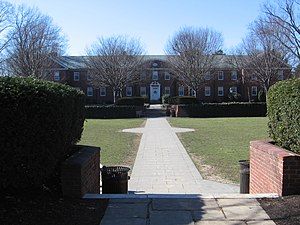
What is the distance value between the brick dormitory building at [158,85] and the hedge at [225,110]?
58.6 ft

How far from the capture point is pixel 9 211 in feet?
16.8

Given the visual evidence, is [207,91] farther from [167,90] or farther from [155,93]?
[155,93]

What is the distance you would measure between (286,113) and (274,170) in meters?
0.97

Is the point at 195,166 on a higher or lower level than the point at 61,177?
lower

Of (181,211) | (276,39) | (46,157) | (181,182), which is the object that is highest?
(276,39)

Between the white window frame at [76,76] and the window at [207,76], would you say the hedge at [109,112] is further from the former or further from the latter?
the white window frame at [76,76]

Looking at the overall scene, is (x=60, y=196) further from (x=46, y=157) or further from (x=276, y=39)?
(x=276, y=39)

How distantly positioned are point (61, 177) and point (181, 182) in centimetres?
500

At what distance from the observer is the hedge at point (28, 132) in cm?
507

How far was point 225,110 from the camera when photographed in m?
45.2

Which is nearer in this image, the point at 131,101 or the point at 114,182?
the point at 114,182

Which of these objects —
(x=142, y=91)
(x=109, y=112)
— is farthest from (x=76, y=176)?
(x=142, y=91)

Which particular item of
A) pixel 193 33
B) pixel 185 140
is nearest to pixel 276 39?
pixel 193 33

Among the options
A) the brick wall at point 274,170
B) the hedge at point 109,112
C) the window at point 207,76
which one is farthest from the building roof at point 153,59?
the brick wall at point 274,170
